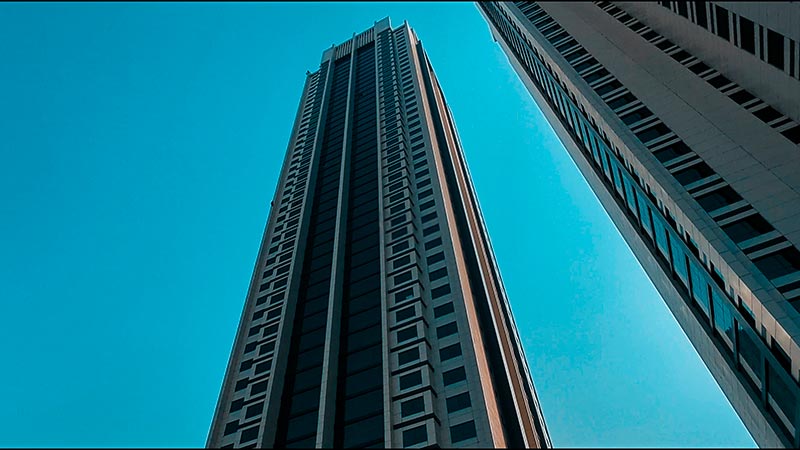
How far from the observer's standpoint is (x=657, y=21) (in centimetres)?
6706

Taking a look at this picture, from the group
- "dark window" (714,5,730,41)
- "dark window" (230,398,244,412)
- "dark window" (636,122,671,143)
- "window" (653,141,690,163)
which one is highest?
"dark window" (714,5,730,41)

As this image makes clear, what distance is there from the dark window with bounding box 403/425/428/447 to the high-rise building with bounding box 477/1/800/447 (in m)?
21.5

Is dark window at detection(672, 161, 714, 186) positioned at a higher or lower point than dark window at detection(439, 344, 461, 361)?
higher

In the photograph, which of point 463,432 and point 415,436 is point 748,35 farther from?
point 415,436

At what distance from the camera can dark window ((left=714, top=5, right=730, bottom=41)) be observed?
158ft

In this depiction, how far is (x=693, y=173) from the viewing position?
47.9 meters

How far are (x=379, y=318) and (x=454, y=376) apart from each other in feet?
39.8

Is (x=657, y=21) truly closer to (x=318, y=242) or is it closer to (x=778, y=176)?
(x=778, y=176)

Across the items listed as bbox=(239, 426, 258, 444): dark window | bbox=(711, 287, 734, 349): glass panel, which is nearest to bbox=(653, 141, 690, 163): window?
bbox=(711, 287, 734, 349): glass panel

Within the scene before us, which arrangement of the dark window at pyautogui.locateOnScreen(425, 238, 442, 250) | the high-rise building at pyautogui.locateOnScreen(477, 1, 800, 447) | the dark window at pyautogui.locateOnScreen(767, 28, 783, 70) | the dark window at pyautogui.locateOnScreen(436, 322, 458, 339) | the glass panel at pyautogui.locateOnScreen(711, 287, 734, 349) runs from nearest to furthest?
the high-rise building at pyautogui.locateOnScreen(477, 1, 800, 447) < the dark window at pyautogui.locateOnScreen(767, 28, 783, 70) < the glass panel at pyautogui.locateOnScreen(711, 287, 734, 349) < the dark window at pyautogui.locateOnScreen(436, 322, 458, 339) < the dark window at pyautogui.locateOnScreen(425, 238, 442, 250)

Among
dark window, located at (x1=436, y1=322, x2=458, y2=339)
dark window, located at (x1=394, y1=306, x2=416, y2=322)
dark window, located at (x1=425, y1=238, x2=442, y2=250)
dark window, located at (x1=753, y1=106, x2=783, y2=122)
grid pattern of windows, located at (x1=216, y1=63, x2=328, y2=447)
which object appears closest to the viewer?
dark window, located at (x1=753, y1=106, x2=783, y2=122)

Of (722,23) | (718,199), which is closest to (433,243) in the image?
(718,199)

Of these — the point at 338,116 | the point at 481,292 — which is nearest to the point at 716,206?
the point at 481,292

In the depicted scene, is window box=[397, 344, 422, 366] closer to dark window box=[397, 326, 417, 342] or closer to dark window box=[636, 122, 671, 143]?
dark window box=[397, 326, 417, 342]
